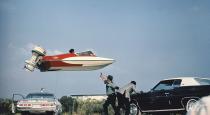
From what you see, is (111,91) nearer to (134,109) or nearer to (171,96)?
(134,109)

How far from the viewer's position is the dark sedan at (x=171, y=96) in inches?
574

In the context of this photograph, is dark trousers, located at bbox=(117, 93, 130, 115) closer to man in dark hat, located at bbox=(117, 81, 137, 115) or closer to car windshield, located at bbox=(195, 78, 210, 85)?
man in dark hat, located at bbox=(117, 81, 137, 115)

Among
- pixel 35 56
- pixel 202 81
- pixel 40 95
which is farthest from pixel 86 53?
pixel 202 81

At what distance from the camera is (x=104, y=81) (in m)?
15.7

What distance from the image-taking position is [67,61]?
32469 mm

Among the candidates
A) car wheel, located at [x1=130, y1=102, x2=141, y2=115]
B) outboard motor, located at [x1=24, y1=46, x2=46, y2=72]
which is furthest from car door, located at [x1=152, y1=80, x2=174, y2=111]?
outboard motor, located at [x1=24, y1=46, x2=46, y2=72]

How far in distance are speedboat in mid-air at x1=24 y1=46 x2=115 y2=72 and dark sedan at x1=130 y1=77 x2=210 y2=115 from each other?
15974 mm

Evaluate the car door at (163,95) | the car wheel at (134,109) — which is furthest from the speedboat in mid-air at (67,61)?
the car door at (163,95)

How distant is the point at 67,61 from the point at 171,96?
1819 cm

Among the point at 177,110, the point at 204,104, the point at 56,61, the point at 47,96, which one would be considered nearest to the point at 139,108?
the point at 177,110

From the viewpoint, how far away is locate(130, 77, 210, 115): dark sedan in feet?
47.8

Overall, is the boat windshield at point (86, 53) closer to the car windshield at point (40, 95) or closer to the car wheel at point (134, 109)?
the car windshield at point (40, 95)

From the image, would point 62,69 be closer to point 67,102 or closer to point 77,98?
point 67,102

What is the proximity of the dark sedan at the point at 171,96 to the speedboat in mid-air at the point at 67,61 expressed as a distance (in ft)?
52.4
